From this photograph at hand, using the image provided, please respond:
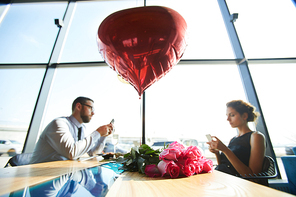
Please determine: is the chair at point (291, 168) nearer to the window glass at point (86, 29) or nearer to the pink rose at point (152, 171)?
the pink rose at point (152, 171)

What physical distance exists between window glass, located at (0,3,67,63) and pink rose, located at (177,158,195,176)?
2271mm

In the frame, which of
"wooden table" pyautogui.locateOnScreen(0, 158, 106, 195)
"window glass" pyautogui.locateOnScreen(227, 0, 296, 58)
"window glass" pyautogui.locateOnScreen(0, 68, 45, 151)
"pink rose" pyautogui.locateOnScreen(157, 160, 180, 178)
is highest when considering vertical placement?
"window glass" pyautogui.locateOnScreen(227, 0, 296, 58)

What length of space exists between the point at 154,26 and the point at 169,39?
0.06 meters

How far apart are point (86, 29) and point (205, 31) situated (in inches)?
72.2

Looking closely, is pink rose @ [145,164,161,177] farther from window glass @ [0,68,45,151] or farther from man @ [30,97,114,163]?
window glass @ [0,68,45,151]

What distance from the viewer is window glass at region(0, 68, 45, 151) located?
68.9 inches

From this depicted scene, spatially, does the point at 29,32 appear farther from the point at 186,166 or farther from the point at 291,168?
the point at 291,168

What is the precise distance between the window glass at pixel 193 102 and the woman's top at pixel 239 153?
462 millimetres

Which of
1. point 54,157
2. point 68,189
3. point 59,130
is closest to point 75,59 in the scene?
point 59,130

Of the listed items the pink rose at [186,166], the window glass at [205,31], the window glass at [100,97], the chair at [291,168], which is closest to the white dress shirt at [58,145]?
the window glass at [100,97]

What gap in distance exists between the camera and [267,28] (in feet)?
5.89

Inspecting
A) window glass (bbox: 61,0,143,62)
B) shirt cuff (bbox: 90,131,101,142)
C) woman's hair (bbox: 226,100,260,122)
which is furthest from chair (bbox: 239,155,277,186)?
window glass (bbox: 61,0,143,62)

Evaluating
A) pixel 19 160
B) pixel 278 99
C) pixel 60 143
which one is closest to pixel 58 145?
pixel 60 143

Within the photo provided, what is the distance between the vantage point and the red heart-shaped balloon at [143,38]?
405mm
